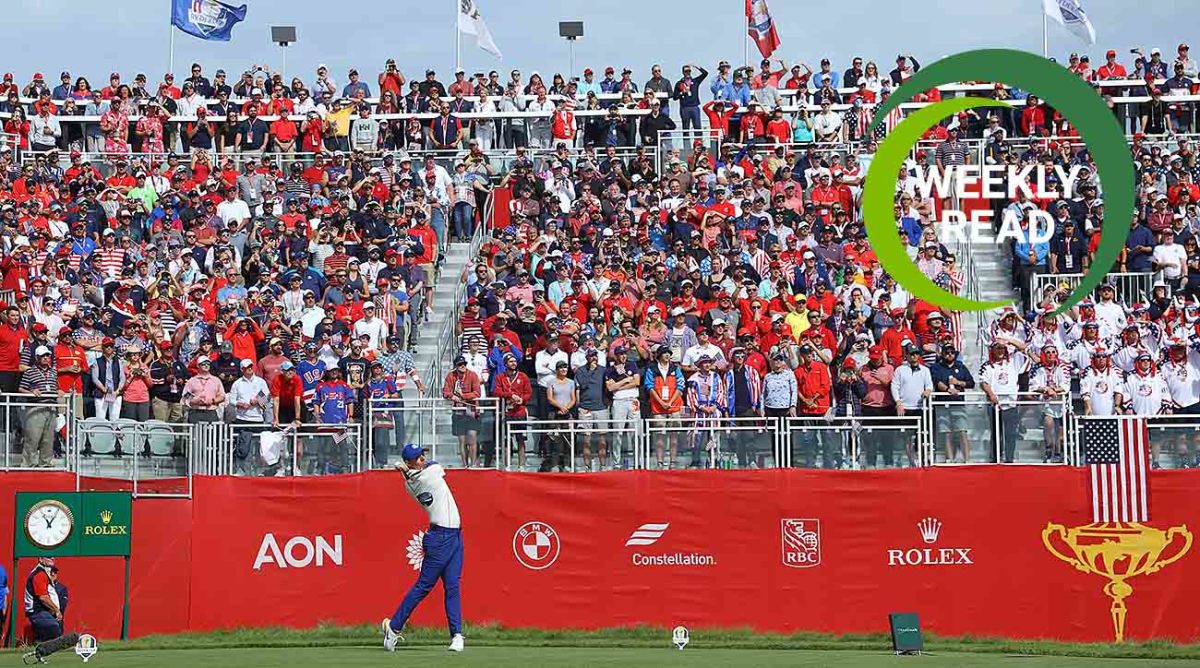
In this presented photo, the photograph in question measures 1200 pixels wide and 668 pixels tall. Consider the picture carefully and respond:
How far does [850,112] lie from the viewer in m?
36.1

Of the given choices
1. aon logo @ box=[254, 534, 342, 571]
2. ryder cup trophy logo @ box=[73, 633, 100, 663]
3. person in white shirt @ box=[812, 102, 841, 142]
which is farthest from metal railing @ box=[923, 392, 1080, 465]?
person in white shirt @ box=[812, 102, 841, 142]

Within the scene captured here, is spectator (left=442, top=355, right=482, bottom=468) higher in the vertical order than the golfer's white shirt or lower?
higher

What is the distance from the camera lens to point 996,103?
28.4 metres

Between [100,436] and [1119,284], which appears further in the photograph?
[1119,284]

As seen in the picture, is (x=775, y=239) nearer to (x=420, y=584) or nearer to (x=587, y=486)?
(x=587, y=486)

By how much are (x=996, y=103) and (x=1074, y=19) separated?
38.7 feet

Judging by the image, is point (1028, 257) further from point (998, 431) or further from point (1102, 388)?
point (998, 431)

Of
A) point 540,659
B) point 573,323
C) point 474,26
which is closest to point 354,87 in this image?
point 474,26

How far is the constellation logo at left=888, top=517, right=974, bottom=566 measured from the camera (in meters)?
23.4

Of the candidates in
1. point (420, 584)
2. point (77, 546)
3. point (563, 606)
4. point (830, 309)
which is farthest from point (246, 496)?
point (830, 309)

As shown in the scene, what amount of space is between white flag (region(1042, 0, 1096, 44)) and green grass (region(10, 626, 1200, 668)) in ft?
64.3

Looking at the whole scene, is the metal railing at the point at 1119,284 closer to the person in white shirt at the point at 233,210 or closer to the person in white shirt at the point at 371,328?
the person in white shirt at the point at 371,328

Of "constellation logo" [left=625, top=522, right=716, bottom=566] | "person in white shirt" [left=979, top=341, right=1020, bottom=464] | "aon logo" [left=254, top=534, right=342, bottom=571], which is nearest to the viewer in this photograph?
"person in white shirt" [left=979, top=341, right=1020, bottom=464]

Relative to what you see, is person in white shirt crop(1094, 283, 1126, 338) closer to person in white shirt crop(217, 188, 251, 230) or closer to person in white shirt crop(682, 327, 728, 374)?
person in white shirt crop(682, 327, 728, 374)
